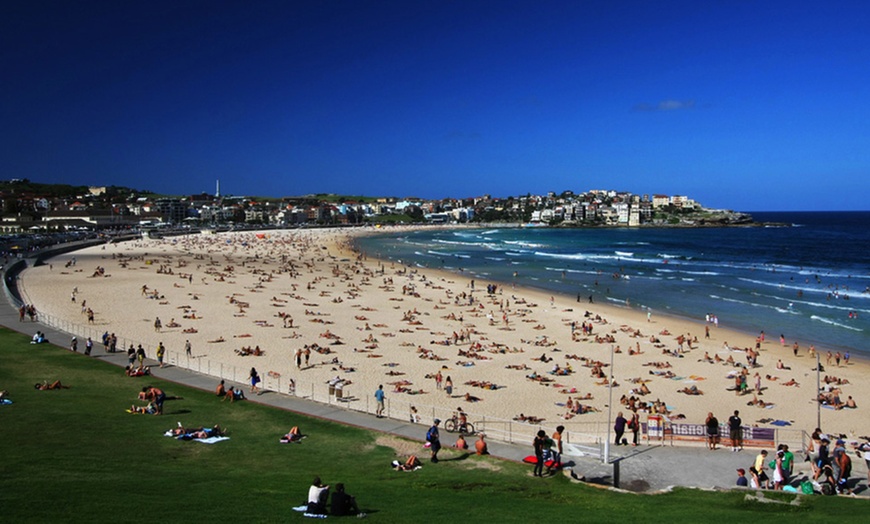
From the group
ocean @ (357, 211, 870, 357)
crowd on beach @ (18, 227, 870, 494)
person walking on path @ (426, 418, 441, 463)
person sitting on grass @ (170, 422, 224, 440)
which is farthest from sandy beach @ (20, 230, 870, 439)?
person sitting on grass @ (170, 422, 224, 440)

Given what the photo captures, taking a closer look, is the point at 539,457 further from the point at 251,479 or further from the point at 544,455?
the point at 251,479

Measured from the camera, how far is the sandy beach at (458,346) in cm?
A: 1852

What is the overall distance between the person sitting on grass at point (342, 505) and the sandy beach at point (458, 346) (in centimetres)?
691

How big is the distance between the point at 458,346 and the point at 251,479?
17.2 meters

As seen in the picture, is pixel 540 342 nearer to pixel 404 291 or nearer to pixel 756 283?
pixel 404 291

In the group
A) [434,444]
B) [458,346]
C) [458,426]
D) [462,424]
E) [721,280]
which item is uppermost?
[721,280]

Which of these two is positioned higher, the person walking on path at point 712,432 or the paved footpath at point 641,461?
the person walking on path at point 712,432

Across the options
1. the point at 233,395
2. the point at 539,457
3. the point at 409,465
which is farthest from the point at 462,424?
the point at 233,395

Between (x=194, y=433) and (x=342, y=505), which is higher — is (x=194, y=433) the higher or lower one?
the lower one

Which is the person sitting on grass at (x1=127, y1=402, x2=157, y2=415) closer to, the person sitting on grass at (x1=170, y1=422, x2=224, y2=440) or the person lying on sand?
the person sitting on grass at (x1=170, y1=422, x2=224, y2=440)

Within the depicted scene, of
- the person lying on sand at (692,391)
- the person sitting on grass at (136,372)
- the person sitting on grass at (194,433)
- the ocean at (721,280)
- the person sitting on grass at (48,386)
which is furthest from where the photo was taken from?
the ocean at (721,280)

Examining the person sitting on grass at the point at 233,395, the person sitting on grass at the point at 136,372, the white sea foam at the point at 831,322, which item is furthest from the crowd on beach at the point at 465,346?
the white sea foam at the point at 831,322

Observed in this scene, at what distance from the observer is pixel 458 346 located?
26.6 meters

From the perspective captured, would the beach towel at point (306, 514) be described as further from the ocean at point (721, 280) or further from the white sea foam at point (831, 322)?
the white sea foam at point (831, 322)
